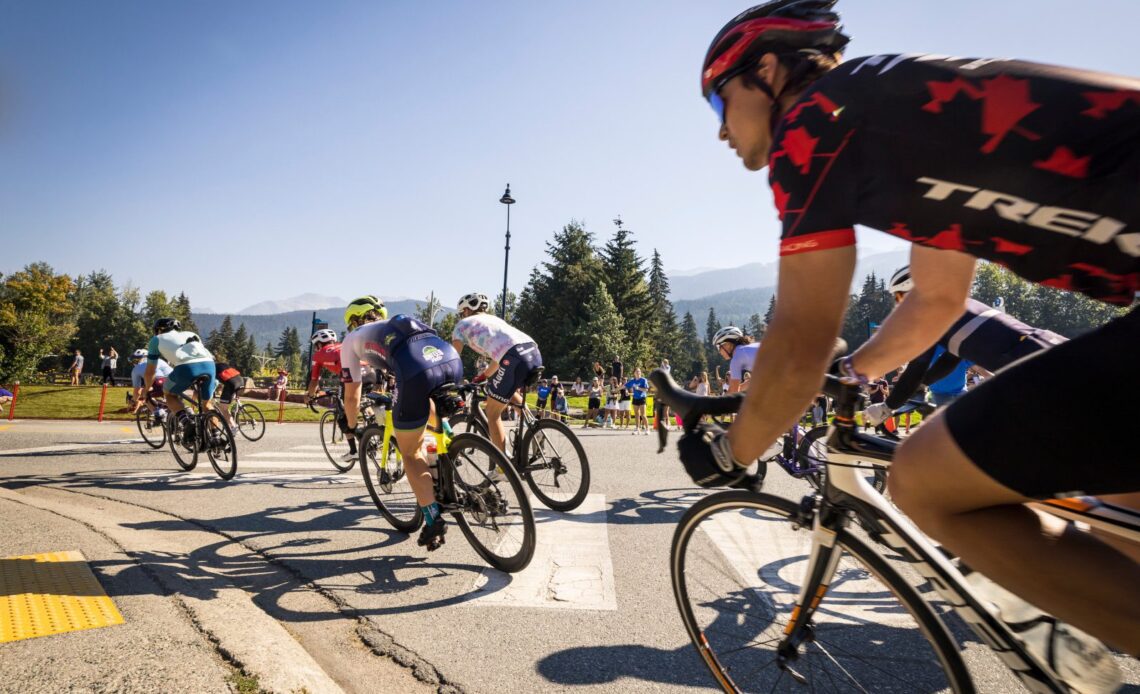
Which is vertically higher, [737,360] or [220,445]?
[737,360]

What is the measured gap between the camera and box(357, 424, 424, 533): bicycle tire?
4.52m

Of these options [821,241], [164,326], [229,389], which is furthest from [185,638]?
[229,389]

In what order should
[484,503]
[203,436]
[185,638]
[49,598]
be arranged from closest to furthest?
[185,638] → [49,598] → [484,503] → [203,436]

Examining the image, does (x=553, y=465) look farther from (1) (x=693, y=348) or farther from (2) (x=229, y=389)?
(1) (x=693, y=348)

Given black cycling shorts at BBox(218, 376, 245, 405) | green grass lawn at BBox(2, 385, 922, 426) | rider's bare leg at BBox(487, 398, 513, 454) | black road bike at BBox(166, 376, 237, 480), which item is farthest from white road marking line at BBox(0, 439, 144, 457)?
rider's bare leg at BBox(487, 398, 513, 454)

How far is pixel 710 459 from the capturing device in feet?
4.64

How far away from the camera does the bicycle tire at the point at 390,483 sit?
4520 mm

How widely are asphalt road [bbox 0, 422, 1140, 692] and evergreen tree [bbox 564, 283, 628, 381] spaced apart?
38.2 metres

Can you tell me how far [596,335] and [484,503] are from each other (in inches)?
1585

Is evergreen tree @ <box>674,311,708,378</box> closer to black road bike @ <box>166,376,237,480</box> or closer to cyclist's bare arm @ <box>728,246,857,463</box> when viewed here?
black road bike @ <box>166,376,237,480</box>

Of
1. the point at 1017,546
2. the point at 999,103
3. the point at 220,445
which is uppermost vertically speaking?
the point at 999,103

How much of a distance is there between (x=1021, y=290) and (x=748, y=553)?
12176 cm

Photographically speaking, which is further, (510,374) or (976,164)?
(510,374)

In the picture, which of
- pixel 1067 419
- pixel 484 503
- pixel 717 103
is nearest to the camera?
pixel 1067 419
